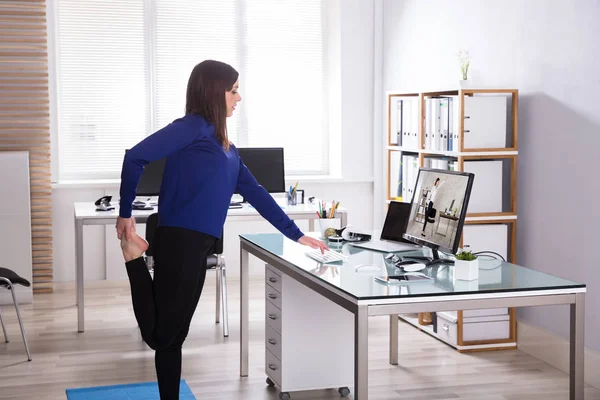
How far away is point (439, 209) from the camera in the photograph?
A: 3457mm

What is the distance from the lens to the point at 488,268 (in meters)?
3.25

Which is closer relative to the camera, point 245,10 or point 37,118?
point 37,118

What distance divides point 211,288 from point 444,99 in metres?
2.68

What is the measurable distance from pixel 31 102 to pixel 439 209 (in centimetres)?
391

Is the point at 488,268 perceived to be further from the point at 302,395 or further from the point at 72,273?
the point at 72,273

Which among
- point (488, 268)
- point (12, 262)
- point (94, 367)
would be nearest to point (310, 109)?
point (12, 262)

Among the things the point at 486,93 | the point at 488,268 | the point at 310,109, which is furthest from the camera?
the point at 310,109

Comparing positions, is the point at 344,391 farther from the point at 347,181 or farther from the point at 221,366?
the point at 347,181

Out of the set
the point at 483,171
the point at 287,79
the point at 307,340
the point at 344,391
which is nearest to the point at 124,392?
the point at 307,340

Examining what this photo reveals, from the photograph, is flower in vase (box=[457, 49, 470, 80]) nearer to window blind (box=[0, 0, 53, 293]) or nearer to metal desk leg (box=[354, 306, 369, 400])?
metal desk leg (box=[354, 306, 369, 400])

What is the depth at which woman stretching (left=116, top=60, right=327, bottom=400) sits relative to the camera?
3.04 m

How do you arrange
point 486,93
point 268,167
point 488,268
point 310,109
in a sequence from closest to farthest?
point 488,268, point 486,93, point 268,167, point 310,109

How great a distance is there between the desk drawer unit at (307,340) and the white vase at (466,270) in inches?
37.5

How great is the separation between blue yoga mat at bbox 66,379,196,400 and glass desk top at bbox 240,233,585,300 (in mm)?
857
